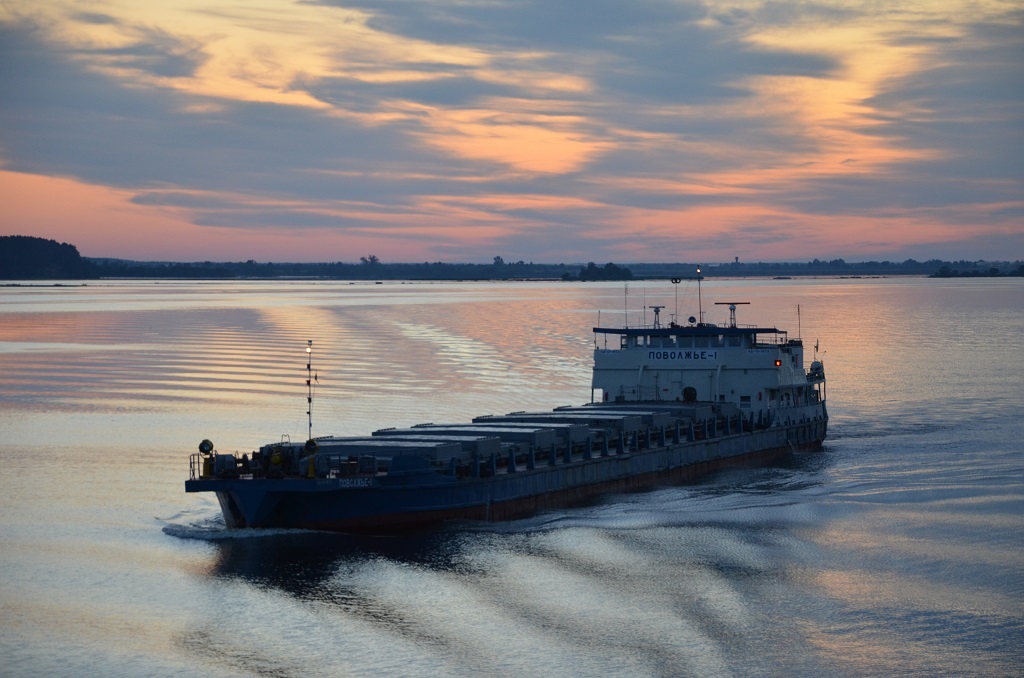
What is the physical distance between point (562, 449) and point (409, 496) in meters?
9.51

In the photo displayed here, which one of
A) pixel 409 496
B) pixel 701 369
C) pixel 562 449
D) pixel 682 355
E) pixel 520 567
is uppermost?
pixel 682 355

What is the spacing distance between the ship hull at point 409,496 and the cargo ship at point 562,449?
4 cm

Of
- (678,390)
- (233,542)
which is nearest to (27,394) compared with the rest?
(678,390)

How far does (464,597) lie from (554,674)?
239 inches

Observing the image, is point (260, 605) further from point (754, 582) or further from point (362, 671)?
point (754, 582)

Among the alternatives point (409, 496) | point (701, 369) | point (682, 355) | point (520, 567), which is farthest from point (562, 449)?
point (701, 369)

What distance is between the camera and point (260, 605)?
103ft

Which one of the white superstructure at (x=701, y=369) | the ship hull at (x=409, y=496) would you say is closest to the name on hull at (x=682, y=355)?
the white superstructure at (x=701, y=369)

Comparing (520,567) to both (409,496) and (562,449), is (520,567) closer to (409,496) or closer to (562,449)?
(409,496)

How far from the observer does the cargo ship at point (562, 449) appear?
124 ft

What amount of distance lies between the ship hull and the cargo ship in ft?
0.13

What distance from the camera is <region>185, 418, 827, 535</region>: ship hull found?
3706cm

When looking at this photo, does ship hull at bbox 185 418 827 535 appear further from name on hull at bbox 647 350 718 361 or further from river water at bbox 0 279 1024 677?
name on hull at bbox 647 350 718 361

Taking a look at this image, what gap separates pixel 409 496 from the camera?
3844cm
